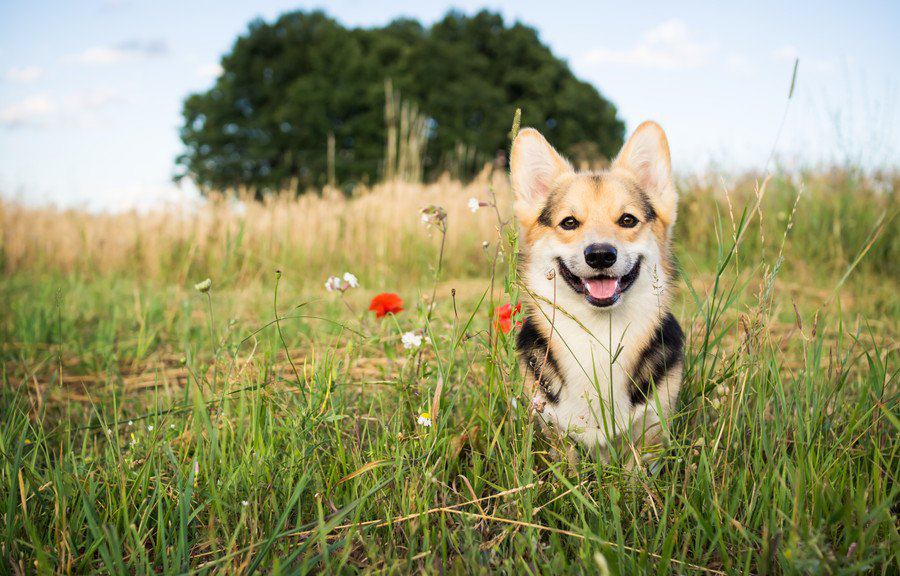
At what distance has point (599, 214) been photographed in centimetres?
243

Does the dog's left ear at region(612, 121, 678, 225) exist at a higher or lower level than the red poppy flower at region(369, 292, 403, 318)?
higher

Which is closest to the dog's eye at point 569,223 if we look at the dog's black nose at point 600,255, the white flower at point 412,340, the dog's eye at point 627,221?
the dog's eye at point 627,221

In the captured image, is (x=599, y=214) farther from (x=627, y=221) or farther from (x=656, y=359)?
(x=656, y=359)

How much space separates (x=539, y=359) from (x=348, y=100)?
2657 centimetres

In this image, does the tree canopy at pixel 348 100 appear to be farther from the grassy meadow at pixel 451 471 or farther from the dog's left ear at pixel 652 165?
the grassy meadow at pixel 451 471

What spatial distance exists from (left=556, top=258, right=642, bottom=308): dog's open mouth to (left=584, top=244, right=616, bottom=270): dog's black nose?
0.06 meters

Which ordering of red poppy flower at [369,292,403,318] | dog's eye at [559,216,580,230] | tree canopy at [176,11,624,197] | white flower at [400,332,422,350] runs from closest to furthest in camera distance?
white flower at [400,332,422,350], red poppy flower at [369,292,403,318], dog's eye at [559,216,580,230], tree canopy at [176,11,624,197]

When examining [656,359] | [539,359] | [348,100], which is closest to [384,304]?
[539,359]

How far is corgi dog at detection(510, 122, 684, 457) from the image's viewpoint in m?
2.05

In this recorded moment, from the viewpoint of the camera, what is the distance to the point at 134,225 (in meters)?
8.11

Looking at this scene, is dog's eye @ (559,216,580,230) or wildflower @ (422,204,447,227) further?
dog's eye @ (559,216,580,230)

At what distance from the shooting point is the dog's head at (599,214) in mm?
2152

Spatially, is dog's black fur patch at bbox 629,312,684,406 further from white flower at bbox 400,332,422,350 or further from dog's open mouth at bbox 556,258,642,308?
white flower at bbox 400,332,422,350

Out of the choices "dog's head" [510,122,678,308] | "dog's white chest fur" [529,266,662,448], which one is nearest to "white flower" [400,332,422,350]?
"dog's white chest fur" [529,266,662,448]
